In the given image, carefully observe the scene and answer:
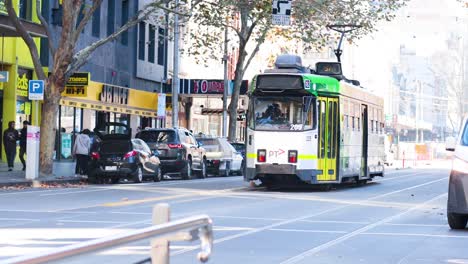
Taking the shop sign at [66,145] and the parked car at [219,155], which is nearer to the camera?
the parked car at [219,155]

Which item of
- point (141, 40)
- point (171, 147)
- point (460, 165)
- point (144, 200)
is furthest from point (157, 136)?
point (460, 165)

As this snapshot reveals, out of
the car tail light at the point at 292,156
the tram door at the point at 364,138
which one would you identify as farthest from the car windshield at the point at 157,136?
the car tail light at the point at 292,156

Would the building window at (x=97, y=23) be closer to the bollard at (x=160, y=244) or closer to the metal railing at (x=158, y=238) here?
the metal railing at (x=158, y=238)

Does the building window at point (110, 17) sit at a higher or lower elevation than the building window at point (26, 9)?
higher

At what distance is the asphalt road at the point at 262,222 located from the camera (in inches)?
486

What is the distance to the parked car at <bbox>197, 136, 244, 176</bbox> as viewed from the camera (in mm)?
41688

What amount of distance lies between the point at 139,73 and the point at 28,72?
42.1ft

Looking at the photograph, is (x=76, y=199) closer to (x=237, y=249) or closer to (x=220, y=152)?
(x=237, y=249)

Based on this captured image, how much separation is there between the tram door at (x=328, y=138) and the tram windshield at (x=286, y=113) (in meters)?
0.40

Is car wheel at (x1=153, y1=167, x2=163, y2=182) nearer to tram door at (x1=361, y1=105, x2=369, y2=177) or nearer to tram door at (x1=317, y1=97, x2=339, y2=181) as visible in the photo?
tram door at (x1=361, y1=105, x2=369, y2=177)

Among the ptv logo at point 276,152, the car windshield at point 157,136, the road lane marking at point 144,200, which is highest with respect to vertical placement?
the car windshield at point 157,136

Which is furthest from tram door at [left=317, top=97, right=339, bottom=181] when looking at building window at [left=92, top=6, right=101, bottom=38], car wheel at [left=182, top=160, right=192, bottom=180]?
building window at [left=92, top=6, right=101, bottom=38]

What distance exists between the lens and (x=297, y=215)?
62.0 feet

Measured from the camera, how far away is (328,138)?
27.6 m
